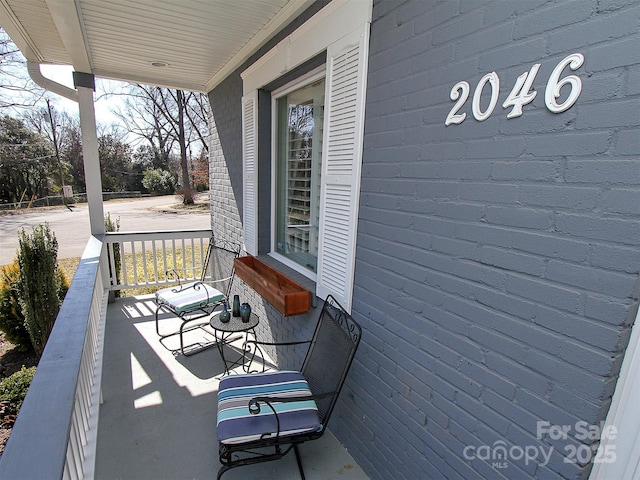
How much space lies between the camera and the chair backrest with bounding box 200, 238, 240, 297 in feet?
13.6

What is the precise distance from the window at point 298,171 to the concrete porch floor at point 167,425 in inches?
50.9

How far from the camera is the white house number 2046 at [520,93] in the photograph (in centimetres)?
94

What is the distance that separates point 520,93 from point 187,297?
11.1ft

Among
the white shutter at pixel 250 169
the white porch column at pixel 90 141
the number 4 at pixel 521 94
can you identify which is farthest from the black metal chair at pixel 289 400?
the white porch column at pixel 90 141

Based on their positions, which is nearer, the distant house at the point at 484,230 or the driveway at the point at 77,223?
the distant house at the point at 484,230

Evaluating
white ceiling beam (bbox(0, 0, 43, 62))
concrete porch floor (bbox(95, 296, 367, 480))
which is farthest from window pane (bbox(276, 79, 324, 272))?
white ceiling beam (bbox(0, 0, 43, 62))

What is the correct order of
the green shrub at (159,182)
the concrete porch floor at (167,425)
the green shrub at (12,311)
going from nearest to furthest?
the concrete porch floor at (167,425), the green shrub at (12,311), the green shrub at (159,182)

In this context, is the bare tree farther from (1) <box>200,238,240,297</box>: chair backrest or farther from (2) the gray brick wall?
(2) the gray brick wall

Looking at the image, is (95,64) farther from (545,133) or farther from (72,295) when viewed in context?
(545,133)

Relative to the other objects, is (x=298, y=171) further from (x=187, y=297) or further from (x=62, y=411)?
(x=62, y=411)

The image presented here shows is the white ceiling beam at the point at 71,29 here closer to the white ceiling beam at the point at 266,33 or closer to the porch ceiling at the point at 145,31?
the porch ceiling at the point at 145,31

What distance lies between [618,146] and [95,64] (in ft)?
16.1

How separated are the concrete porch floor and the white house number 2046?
2.04 meters

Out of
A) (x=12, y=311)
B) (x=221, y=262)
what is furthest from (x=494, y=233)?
(x=12, y=311)
